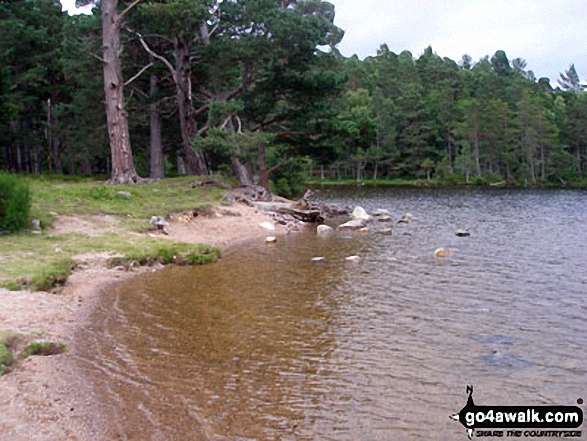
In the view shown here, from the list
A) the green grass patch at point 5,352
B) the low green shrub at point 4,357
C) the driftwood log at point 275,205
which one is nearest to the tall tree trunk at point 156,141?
the driftwood log at point 275,205

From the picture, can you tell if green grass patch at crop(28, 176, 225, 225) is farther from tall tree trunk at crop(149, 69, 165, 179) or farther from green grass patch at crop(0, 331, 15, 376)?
green grass patch at crop(0, 331, 15, 376)

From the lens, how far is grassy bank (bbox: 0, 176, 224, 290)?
39.8 ft

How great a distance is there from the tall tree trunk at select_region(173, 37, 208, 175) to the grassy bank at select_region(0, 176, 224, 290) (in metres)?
6.59

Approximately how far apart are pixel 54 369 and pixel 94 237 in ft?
32.3

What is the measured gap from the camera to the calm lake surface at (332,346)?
6.43 meters

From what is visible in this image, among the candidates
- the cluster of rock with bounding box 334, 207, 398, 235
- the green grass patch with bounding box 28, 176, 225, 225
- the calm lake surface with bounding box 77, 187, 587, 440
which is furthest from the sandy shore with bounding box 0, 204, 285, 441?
the cluster of rock with bounding box 334, 207, 398, 235

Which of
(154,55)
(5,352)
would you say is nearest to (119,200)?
(154,55)

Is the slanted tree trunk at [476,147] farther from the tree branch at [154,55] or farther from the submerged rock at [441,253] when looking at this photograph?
the submerged rock at [441,253]

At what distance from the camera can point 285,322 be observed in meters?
10.2

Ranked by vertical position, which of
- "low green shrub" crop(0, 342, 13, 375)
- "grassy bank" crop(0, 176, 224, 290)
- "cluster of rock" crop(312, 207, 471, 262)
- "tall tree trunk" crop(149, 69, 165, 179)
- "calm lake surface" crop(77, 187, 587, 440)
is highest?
"tall tree trunk" crop(149, 69, 165, 179)

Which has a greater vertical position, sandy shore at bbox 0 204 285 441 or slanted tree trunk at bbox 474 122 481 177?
slanted tree trunk at bbox 474 122 481 177

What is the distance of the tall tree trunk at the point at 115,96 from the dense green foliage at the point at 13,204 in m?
11.7

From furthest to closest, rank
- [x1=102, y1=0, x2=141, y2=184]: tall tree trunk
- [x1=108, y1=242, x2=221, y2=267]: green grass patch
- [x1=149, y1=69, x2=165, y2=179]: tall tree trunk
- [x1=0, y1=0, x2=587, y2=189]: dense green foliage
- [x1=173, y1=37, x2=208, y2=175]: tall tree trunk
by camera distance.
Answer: [x1=149, y1=69, x2=165, y2=179]: tall tree trunk < [x1=173, y1=37, x2=208, y2=175]: tall tree trunk < [x1=0, y1=0, x2=587, y2=189]: dense green foliage < [x1=102, y1=0, x2=141, y2=184]: tall tree trunk < [x1=108, y1=242, x2=221, y2=267]: green grass patch

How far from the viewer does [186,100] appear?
32438mm
